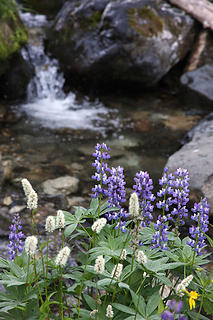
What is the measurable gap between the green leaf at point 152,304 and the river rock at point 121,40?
6.93 metres

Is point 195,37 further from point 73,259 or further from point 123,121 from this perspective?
point 73,259

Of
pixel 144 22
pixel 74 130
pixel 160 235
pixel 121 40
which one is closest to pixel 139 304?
pixel 160 235

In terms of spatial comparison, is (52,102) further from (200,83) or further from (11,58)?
(200,83)

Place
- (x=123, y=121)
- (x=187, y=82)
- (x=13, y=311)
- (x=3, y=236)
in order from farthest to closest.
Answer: (x=187, y=82) → (x=123, y=121) → (x=3, y=236) → (x=13, y=311)

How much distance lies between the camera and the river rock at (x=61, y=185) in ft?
17.7

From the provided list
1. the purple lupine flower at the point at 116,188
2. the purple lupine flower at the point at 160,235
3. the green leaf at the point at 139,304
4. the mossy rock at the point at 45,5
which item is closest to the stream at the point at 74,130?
the mossy rock at the point at 45,5

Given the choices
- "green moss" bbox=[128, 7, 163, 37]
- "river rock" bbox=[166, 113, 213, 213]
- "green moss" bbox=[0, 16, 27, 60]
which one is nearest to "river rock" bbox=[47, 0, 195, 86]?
"green moss" bbox=[128, 7, 163, 37]

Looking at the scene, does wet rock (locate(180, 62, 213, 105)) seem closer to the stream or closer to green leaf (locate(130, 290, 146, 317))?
the stream

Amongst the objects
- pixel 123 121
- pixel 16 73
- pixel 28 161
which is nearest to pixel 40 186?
pixel 28 161

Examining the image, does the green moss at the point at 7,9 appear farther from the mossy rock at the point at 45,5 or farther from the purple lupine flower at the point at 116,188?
the purple lupine flower at the point at 116,188

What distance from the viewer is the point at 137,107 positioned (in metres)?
8.44

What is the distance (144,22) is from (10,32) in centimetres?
282

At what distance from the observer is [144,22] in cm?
853

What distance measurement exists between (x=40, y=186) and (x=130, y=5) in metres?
4.99
